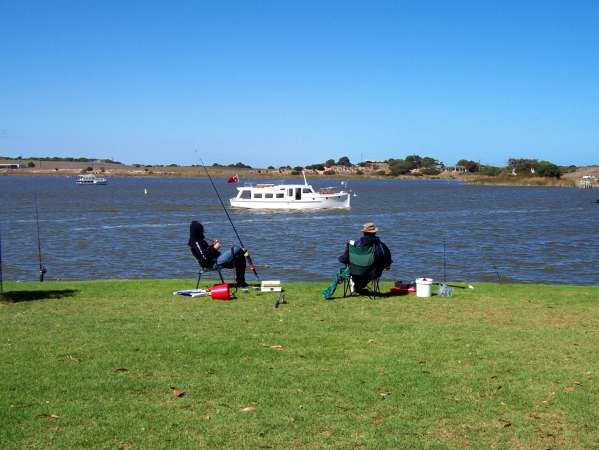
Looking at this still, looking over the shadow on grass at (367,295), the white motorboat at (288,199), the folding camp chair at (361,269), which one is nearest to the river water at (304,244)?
the shadow on grass at (367,295)

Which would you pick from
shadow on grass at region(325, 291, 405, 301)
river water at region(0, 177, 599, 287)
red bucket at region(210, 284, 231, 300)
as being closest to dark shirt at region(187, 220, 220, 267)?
red bucket at region(210, 284, 231, 300)

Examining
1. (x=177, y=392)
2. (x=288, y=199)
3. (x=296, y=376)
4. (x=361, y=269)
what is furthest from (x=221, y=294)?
(x=288, y=199)

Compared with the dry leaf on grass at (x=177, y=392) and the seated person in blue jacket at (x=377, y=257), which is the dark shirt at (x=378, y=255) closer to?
the seated person in blue jacket at (x=377, y=257)

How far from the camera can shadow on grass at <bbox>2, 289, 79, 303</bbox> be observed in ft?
34.1

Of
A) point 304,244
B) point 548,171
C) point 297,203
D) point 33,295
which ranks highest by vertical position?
point 548,171

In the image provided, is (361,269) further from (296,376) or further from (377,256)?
(296,376)

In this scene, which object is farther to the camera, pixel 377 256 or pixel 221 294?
pixel 377 256

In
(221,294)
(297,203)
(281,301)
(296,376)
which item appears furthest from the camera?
(297,203)

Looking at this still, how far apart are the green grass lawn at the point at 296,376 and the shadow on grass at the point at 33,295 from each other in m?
0.32

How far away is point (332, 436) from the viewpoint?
499cm

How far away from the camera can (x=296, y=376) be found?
6312mm

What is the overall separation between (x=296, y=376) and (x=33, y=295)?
20.4ft

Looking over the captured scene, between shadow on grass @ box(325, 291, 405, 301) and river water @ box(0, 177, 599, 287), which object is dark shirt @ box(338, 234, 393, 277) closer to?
shadow on grass @ box(325, 291, 405, 301)

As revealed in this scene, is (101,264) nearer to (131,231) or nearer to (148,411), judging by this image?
(131,231)
